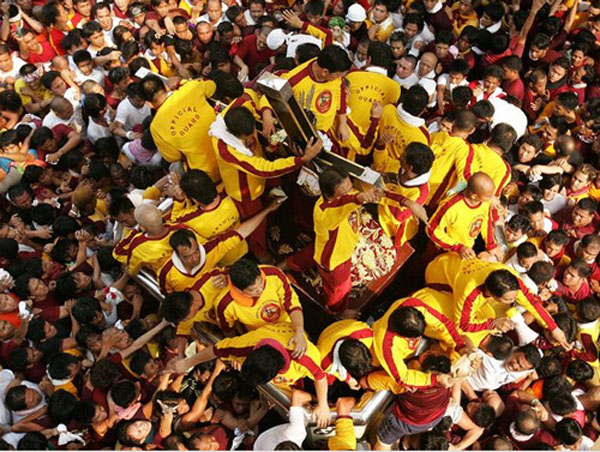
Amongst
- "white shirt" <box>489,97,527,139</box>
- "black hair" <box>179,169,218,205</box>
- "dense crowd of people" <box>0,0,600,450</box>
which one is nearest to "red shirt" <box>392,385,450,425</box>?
"dense crowd of people" <box>0,0,600,450</box>

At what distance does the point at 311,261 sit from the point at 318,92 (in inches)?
49.9

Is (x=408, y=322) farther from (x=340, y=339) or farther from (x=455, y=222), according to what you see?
(x=455, y=222)

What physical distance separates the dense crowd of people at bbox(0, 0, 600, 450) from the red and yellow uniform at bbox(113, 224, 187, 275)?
15 mm

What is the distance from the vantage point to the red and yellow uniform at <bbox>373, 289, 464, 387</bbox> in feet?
9.69

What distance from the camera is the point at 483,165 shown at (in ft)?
12.2

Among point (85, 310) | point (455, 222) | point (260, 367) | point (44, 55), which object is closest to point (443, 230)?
point (455, 222)

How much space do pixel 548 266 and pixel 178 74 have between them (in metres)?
4.23

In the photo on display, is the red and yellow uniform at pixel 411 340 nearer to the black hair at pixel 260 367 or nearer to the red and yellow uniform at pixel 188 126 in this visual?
the black hair at pixel 260 367

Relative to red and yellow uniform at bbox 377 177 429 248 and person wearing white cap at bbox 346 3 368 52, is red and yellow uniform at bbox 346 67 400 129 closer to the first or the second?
red and yellow uniform at bbox 377 177 429 248

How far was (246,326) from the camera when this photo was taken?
129 inches

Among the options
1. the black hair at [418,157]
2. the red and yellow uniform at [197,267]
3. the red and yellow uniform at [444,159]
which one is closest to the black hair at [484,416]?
the red and yellow uniform at [444,159]

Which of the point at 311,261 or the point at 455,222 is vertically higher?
the point at 455,222

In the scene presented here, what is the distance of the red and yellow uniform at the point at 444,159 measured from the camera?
12.2ft

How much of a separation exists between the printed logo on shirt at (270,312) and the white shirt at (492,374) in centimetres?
131
